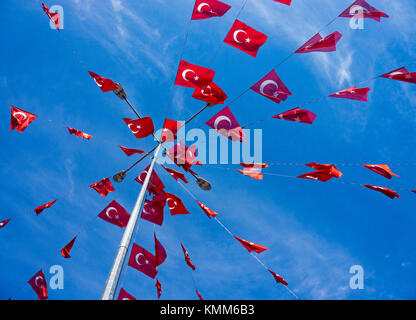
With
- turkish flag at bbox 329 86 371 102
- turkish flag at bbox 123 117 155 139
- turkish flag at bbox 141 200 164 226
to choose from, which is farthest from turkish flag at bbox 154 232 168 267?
turkish flag at bbox 329 86 371 102

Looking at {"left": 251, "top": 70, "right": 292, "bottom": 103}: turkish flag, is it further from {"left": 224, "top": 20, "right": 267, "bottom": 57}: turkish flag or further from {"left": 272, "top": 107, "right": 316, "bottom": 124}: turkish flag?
{"left": 224, "top": 20, "right": 267, "bottom": 57}: turkish flag

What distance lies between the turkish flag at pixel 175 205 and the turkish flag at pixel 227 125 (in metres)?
2.55

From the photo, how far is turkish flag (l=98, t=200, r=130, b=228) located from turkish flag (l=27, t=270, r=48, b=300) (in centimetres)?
303

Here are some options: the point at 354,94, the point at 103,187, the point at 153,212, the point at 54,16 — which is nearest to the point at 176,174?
the point at 153,212

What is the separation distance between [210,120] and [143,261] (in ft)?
17.2

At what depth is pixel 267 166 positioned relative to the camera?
738 cm

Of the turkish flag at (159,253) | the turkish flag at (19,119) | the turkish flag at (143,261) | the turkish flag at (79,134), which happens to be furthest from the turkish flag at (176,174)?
the turkish flag at (19,119)

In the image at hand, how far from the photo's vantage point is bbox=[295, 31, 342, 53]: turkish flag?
591 centimetres

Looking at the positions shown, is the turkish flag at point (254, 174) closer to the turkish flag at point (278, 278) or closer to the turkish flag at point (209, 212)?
the turkish flag at point (209, 212)

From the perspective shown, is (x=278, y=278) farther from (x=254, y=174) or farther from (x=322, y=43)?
(x=322, y=43)

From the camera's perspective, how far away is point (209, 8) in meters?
6.07
